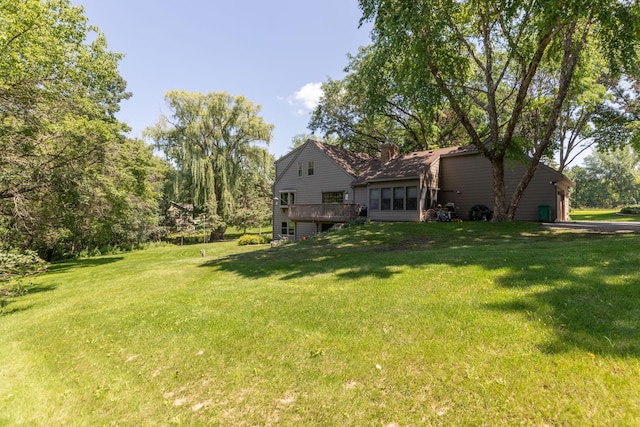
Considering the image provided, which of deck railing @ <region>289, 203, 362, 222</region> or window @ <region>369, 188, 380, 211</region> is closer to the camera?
window @ <region>369, 188, 380, 211</region>

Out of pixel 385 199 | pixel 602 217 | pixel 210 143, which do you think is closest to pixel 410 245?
pixel 385 199

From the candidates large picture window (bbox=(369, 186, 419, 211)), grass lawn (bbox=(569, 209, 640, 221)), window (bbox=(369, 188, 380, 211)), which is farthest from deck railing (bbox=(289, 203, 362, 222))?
grass lawn (bbox=(569, 209, 640, 221))

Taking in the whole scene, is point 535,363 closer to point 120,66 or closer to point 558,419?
point 558,419

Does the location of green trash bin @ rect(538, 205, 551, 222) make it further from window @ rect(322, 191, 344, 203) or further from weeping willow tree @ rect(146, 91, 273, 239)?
weeping willow tree @ rect(146, 91, 273, 239)

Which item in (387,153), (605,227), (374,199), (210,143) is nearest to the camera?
(605,227)

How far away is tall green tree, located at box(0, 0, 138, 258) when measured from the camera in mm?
9492

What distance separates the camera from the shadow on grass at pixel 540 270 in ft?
12.5

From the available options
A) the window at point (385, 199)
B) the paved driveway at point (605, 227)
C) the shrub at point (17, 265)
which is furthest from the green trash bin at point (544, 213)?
the shrub at point (17, 265)

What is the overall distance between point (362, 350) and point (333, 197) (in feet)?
63.6

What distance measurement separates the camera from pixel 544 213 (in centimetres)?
1614

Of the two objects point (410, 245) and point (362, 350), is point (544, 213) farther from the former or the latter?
point (362, 350)

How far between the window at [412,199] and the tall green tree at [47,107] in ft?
51.6

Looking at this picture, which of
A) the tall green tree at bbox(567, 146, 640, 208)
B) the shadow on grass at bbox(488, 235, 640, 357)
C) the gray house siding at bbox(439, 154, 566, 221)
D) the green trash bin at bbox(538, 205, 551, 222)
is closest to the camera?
the shadow on grass at bbox(488, 235, 640, 357)

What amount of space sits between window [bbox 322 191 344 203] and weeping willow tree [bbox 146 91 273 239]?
510 inches
